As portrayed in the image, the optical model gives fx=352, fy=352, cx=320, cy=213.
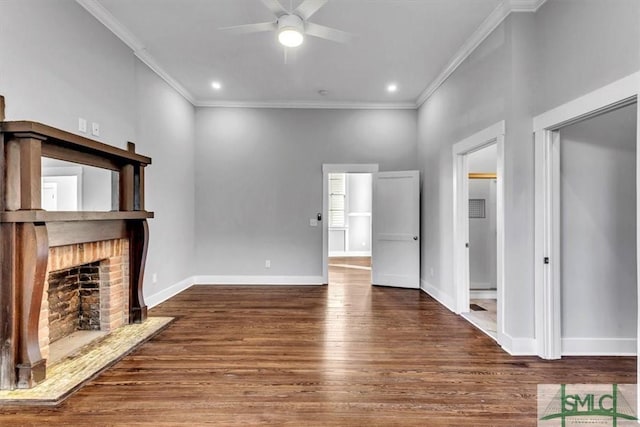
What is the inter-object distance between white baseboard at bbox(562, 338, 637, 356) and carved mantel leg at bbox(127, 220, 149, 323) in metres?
4.07

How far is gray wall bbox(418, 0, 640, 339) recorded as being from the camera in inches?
90.0

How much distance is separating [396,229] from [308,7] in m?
3.86

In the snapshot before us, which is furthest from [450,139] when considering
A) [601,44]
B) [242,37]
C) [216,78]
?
[216,78]

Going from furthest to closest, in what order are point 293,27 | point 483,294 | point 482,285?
point 482,285, point 483,294, point 293,27

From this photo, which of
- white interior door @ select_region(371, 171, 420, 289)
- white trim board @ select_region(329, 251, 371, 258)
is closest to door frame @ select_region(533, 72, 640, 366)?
white interior door @ select_region(371, 171, 420, 289)

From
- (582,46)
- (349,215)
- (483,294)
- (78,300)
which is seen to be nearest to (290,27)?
(582,46)

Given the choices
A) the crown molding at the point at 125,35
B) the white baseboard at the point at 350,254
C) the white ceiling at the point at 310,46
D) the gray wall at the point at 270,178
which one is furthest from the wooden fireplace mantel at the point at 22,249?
the white baseboard at the point at 350,254

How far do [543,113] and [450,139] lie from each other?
156 centimetres

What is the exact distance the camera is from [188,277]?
18.6 feet

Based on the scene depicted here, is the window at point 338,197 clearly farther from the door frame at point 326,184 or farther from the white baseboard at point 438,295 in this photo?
the white baseboard at point 438,295

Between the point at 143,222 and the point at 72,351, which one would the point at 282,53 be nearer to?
the point at 143,222

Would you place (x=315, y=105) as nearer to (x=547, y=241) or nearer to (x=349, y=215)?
(x=547, y=241)

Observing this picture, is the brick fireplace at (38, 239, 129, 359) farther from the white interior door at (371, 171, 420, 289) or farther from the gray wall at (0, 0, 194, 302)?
the white interior door at (371, 171, 420, 289)

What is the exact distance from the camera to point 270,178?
595cm
